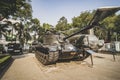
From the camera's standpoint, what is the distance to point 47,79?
8.08m

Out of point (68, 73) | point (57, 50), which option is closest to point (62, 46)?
point (57, 50)

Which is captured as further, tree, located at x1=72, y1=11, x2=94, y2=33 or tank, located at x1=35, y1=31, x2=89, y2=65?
tree, located at x1=72, y1=11, x2=94, y2=33

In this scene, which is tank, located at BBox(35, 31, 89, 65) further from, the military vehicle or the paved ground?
the paved ground

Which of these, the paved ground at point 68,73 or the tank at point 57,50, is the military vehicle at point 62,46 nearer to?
the tank at point 57,50

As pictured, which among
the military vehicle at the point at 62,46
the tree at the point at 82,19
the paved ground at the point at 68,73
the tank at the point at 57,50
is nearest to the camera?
the military vehicle at the point at 62,46

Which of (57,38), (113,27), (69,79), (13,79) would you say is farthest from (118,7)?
(113,27)

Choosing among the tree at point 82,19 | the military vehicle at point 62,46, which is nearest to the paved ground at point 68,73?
the military vehicle at point 62,46

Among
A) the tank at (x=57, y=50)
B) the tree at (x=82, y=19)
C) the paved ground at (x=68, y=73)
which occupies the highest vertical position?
the tree at (x=82, y=19)

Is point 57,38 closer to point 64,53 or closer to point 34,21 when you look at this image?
point 64,53

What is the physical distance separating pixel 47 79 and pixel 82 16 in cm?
3901

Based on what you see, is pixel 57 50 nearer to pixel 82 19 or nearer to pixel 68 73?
pixel 68 73

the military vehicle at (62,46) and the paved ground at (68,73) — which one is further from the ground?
the military vehicle at (62,46)

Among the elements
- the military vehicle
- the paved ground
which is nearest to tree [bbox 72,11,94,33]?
the military vehicle

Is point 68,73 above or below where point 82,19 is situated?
below
